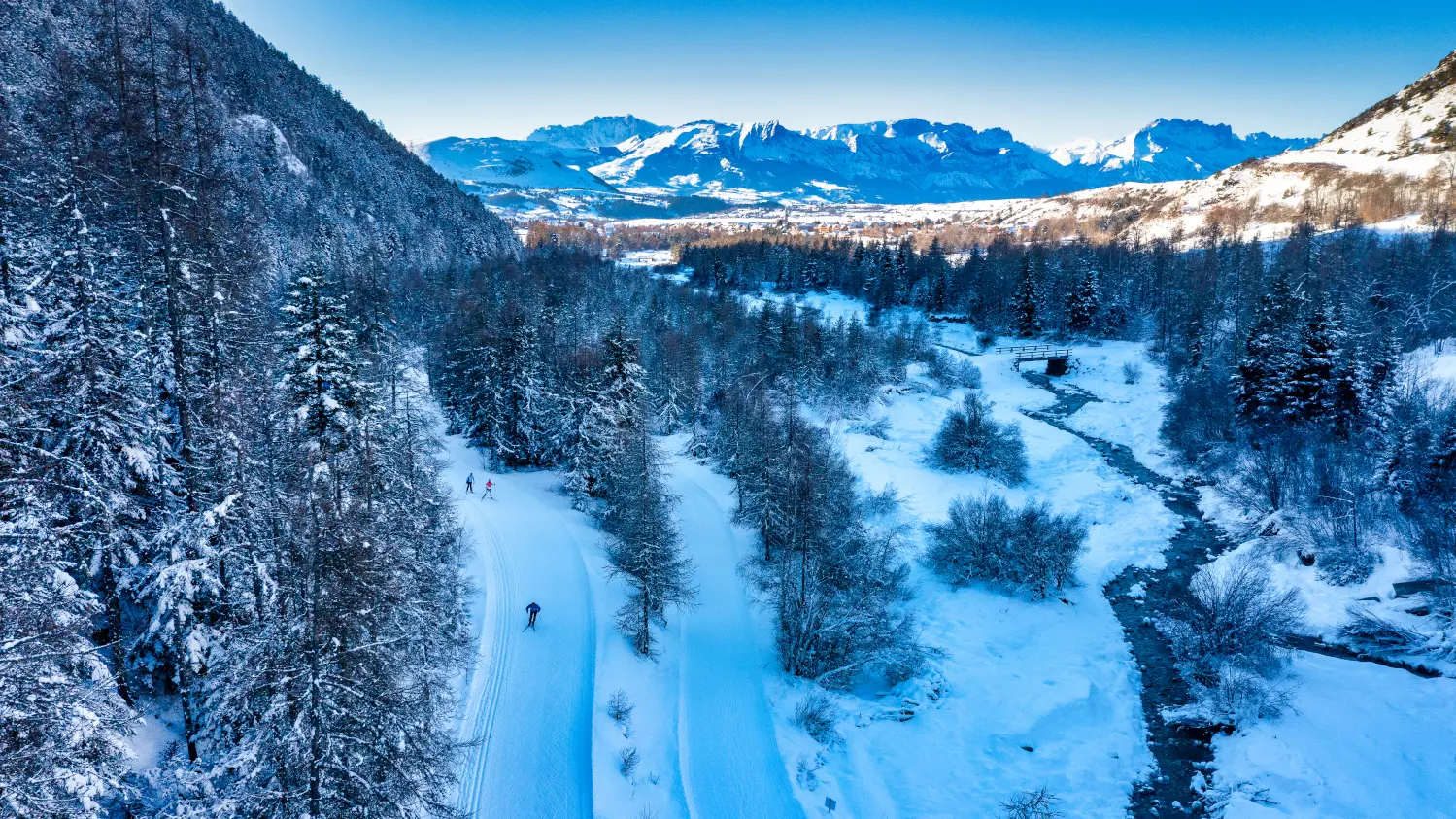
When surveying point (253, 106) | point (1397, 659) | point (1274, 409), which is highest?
point (253, 106)

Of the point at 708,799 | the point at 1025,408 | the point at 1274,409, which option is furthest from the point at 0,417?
the point at 1025,408

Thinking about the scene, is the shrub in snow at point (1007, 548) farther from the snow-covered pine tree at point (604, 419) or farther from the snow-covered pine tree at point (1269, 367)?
the snow-covered pine tree at point (604, 419)

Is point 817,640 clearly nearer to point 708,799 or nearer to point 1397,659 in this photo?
point 708,799

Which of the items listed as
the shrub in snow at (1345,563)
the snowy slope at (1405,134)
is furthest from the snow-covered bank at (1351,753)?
the snowy slope at (1405,134)

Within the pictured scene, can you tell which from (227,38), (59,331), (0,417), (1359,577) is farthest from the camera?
(227,38)

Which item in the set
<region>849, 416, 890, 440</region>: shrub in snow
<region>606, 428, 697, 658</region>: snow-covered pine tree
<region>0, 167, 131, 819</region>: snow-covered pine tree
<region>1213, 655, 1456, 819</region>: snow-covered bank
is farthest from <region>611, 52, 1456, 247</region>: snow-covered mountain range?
<region>0, 167, 131, 819</region>: snow-covered pine tree

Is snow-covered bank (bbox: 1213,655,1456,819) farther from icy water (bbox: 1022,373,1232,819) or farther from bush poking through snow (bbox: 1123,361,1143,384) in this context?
bush poking through snow (bbox: 1123,361,1143,384)

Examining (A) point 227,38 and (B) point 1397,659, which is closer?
(B) point 1397,659

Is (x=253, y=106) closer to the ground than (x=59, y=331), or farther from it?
farther from it
